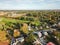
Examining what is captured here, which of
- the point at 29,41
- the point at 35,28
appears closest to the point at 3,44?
the point at 29,41

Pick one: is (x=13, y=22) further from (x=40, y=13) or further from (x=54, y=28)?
(x=54, y=28)

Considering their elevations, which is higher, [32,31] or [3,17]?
[3,17]

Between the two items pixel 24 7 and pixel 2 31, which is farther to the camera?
pixel 24 7

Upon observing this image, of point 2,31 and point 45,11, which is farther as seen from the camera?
point 45,11

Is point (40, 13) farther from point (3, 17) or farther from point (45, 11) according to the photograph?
point (3, 17)

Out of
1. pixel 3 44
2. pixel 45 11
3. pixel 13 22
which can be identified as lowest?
pixel 3 44

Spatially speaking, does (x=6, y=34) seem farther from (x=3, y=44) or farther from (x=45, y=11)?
(x=45, y=11)

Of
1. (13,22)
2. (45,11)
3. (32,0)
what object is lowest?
(13,22)

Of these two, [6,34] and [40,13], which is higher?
[40,13]

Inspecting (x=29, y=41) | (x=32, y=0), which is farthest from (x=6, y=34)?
(x=32, y=0)
